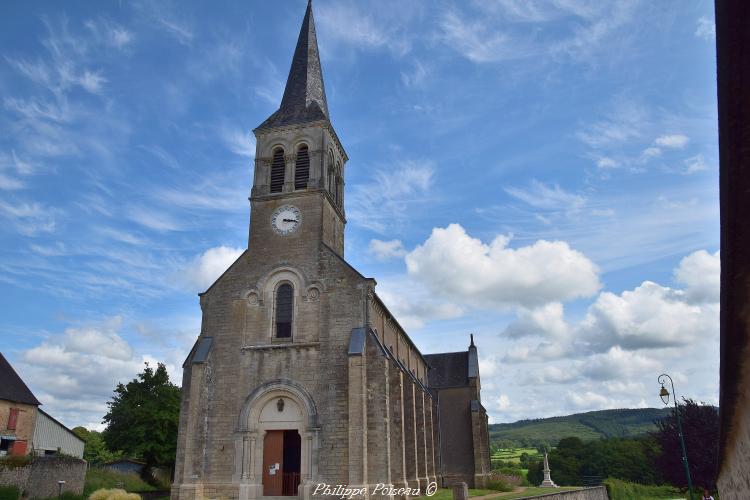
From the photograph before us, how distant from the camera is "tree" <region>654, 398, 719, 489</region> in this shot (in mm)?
29516

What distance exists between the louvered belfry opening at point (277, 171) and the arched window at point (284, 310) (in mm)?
5815

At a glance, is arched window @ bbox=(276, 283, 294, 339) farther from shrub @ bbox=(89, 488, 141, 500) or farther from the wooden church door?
shrub @ bbox=(89, 488, 141, 500)

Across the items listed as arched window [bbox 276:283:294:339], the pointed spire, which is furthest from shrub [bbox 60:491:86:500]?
the pointed spire

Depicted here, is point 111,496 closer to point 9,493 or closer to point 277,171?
point 9,493

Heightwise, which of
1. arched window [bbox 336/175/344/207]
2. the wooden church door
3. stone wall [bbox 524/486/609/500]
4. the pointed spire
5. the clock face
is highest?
the pointed spire

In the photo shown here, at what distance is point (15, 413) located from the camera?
32125 millimetres

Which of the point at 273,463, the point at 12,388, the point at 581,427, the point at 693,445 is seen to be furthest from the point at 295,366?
the point at 581,427

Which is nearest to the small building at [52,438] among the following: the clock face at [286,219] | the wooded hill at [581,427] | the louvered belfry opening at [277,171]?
the clock face at [286,219]

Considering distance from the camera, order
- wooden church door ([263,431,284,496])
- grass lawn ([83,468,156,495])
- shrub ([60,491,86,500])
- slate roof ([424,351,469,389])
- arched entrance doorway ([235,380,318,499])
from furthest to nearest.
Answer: slate roof ([424,351,469,389]) < grass lawn ([83,468,156,495]) < shrub ([60,491,86,500]) < wooden church door ([263,431,284,496]) < arched entrance doorway ([235,380,318,499])

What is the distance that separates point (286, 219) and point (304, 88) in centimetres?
931

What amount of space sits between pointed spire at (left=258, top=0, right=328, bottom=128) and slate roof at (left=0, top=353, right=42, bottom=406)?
833 inches

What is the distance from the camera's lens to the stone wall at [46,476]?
1028 inches

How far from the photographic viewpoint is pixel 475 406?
40.2 meters
